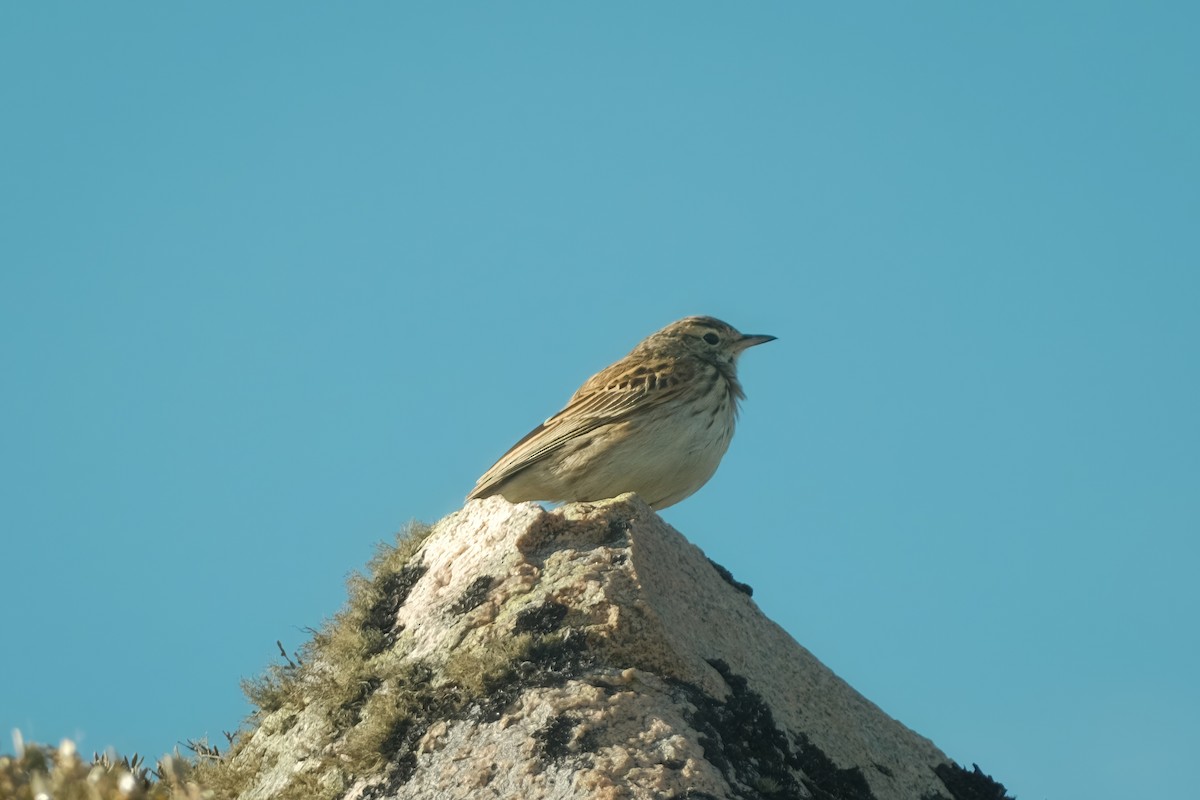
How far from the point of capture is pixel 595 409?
10.7 m

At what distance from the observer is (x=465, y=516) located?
7.95 meters

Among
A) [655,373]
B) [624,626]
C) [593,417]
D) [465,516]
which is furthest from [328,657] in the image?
[655,373]

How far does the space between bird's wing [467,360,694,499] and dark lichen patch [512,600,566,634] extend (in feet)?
11.9

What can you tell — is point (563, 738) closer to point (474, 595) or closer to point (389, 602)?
point (474, 595)

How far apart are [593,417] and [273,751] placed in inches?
165

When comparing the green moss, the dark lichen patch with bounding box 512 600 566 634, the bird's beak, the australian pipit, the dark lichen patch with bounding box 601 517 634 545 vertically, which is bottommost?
the green moss

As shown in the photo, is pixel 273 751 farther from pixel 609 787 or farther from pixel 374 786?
pixel 609 787

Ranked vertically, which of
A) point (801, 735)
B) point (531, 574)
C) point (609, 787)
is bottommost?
point (609, 787)

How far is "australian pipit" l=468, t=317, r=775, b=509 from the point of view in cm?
1024

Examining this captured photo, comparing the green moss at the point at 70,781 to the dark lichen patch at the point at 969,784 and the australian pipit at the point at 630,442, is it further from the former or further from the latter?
the australian pipit at the point at 630,442

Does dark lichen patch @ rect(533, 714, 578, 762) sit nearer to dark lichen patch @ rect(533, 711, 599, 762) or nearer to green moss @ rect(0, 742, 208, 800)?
dark lichen patch @ rect(533, 711, 599, 762)

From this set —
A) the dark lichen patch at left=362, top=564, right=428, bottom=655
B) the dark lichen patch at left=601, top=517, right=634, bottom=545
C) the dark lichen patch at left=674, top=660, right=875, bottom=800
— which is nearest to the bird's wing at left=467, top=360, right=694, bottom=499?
the dark lichen patch at left=362, top=564, right=428, bottom=655

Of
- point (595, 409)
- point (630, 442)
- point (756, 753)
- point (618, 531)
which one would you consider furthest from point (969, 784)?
point (595, 409)

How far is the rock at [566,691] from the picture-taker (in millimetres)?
5984
